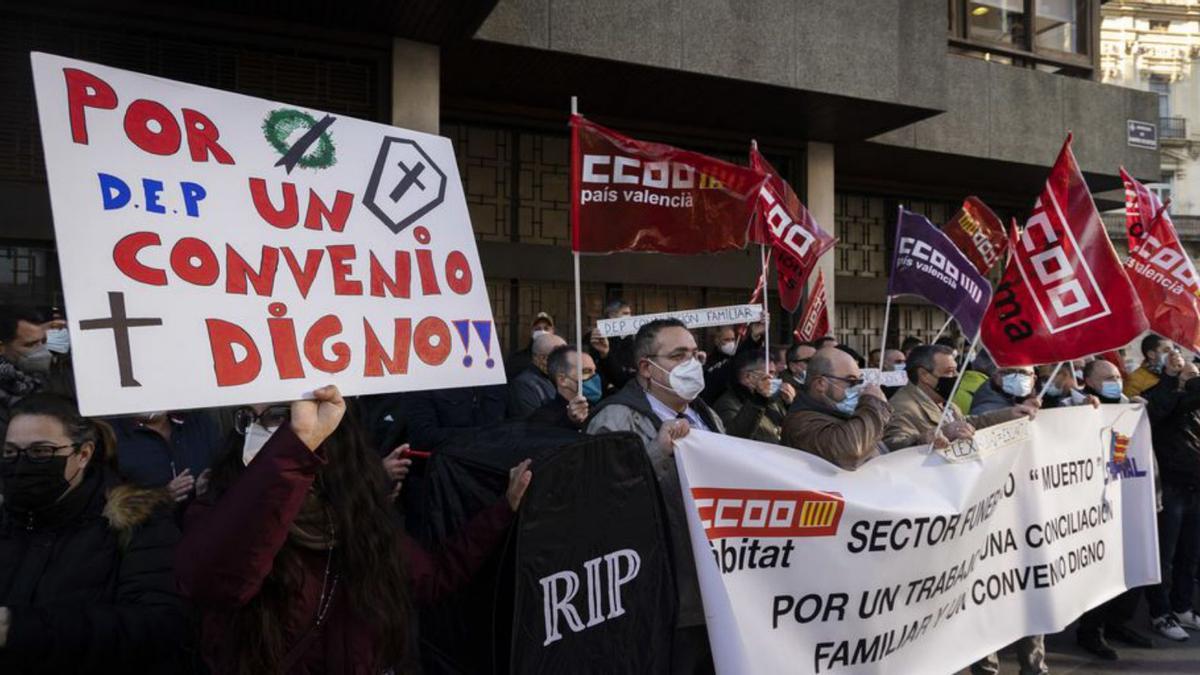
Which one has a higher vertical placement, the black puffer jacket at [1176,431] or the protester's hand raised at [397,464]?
the protester's hand raised at [397,464]

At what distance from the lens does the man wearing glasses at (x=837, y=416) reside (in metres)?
4.09

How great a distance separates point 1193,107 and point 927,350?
4924 cm

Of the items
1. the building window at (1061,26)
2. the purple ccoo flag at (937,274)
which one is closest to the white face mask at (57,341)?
the purple ccoo flag at (937,274)

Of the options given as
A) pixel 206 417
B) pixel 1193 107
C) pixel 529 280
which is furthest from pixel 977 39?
pixel 1193 107

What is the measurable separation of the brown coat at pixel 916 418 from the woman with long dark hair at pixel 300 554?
320 centimetres

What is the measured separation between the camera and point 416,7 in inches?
325

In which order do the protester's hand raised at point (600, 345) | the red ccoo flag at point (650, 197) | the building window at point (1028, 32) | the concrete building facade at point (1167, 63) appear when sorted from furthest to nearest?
the concrete building facade at point (1167, 63)
the building window at point (1028, 32)
the protester's hand raised at point (600, 345)
the red ccoo flag at point (650, 197)

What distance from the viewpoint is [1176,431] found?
707 centimetres

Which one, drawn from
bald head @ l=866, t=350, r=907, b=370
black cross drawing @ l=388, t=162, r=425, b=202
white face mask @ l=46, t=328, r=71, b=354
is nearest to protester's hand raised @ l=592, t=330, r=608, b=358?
white face mask @ l=46, t=328, r=71, b=354

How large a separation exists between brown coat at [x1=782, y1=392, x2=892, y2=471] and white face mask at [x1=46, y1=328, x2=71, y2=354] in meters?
3.88

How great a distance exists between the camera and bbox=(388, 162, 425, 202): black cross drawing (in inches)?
115

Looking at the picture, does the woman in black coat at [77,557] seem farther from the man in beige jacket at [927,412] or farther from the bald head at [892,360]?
the bald head at [892,360]

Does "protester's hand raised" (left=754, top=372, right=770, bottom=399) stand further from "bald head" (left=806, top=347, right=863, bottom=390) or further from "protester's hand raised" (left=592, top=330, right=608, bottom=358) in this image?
"protester's hand raised" (left=592, top=330, right=608, bottom=358)

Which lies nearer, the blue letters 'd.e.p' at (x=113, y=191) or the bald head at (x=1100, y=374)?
the blue letters 'd.e.p' at (x=113, y=191)
